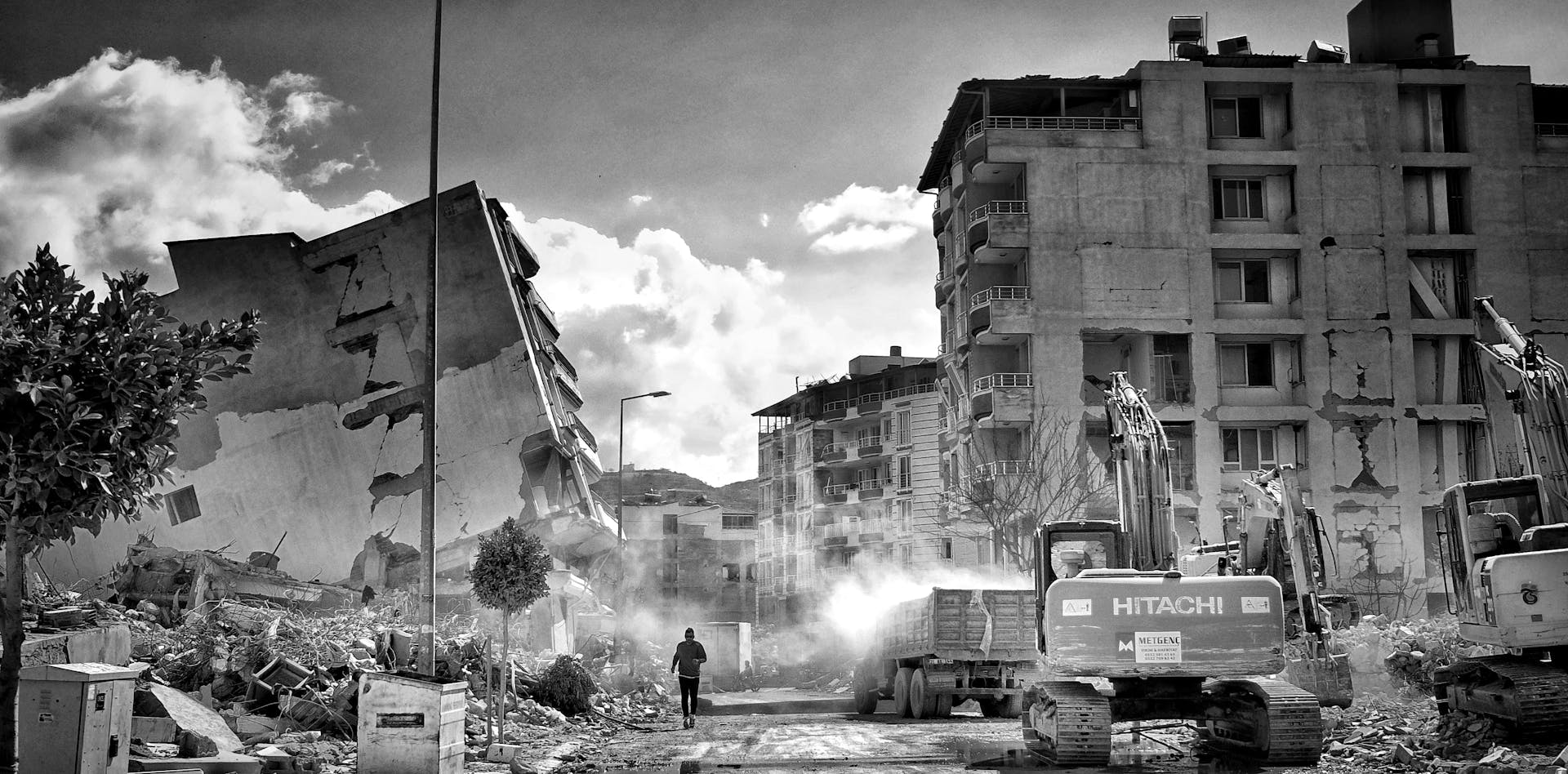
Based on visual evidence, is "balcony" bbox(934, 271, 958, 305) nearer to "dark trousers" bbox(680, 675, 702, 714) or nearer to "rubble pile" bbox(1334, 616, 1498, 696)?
"rubble pile" bbox(1334, 616, 1498, 696)

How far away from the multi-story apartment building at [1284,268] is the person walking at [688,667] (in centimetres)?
2118

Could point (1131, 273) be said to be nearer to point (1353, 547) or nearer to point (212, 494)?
point (1353, 547)

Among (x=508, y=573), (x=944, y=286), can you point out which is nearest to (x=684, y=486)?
(x=944, y=286)

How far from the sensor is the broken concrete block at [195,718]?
14430mm

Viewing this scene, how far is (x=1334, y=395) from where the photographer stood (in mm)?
43500

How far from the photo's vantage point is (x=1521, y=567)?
558 inches

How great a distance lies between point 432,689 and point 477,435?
2300cm

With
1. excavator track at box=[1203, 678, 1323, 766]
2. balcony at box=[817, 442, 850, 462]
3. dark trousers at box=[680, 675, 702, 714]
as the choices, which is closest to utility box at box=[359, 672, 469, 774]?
excavator track at box=[1203, 678, 1323, 766]

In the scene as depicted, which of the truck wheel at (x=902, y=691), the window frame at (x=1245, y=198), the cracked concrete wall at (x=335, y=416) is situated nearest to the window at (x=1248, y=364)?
the window frame at (x=1245, y=198)

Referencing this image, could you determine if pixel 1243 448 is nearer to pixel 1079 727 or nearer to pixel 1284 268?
pixel 1284 268

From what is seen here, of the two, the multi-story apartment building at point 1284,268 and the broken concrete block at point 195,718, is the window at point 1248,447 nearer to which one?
the multi-story apartment building at point 1284,268

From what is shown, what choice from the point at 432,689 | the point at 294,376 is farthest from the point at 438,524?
the point at 432,689

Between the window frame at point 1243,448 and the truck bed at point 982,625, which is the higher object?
the window frame at point 1243,448

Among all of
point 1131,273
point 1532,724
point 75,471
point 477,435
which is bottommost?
point 1532,724
